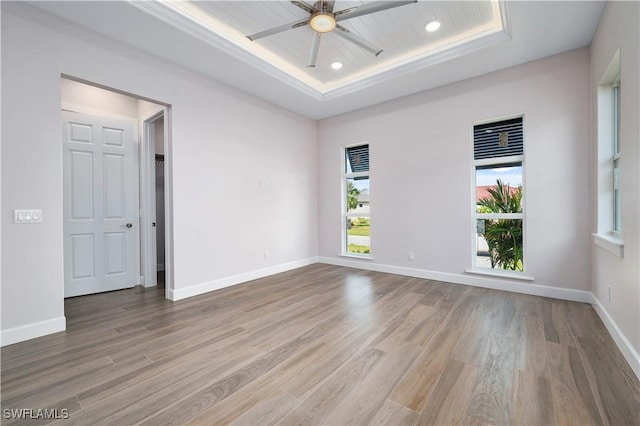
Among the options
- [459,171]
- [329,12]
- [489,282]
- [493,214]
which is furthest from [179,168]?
[489,282]

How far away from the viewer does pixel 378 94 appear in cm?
439

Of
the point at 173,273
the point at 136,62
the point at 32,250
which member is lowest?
the point at 173,273

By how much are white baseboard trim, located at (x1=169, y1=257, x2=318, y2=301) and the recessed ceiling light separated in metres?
3.99

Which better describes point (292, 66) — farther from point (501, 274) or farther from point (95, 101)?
point (501, 274)

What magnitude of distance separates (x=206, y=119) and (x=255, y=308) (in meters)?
2.59

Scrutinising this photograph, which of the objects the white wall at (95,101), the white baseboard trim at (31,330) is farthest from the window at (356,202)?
the white baseboard trim at (31,330)

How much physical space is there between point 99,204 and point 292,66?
3.33m

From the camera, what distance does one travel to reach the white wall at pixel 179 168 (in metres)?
2.36

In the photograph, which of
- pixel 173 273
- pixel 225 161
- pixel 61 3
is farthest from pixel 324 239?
pixel 61 3

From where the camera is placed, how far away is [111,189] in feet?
12.8

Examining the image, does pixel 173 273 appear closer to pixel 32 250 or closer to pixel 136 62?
pixel 32 250

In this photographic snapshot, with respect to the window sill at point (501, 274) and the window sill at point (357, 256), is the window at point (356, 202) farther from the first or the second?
the window sill at point (501, 274)

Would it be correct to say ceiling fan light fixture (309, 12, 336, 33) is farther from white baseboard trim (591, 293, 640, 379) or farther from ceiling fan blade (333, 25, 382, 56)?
white baseboard trim (591, 293, 640, 379)

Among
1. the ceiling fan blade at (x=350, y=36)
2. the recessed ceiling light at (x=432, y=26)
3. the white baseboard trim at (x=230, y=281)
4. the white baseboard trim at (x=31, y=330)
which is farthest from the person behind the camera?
the white baseboard trim at (x=230, y=281)
